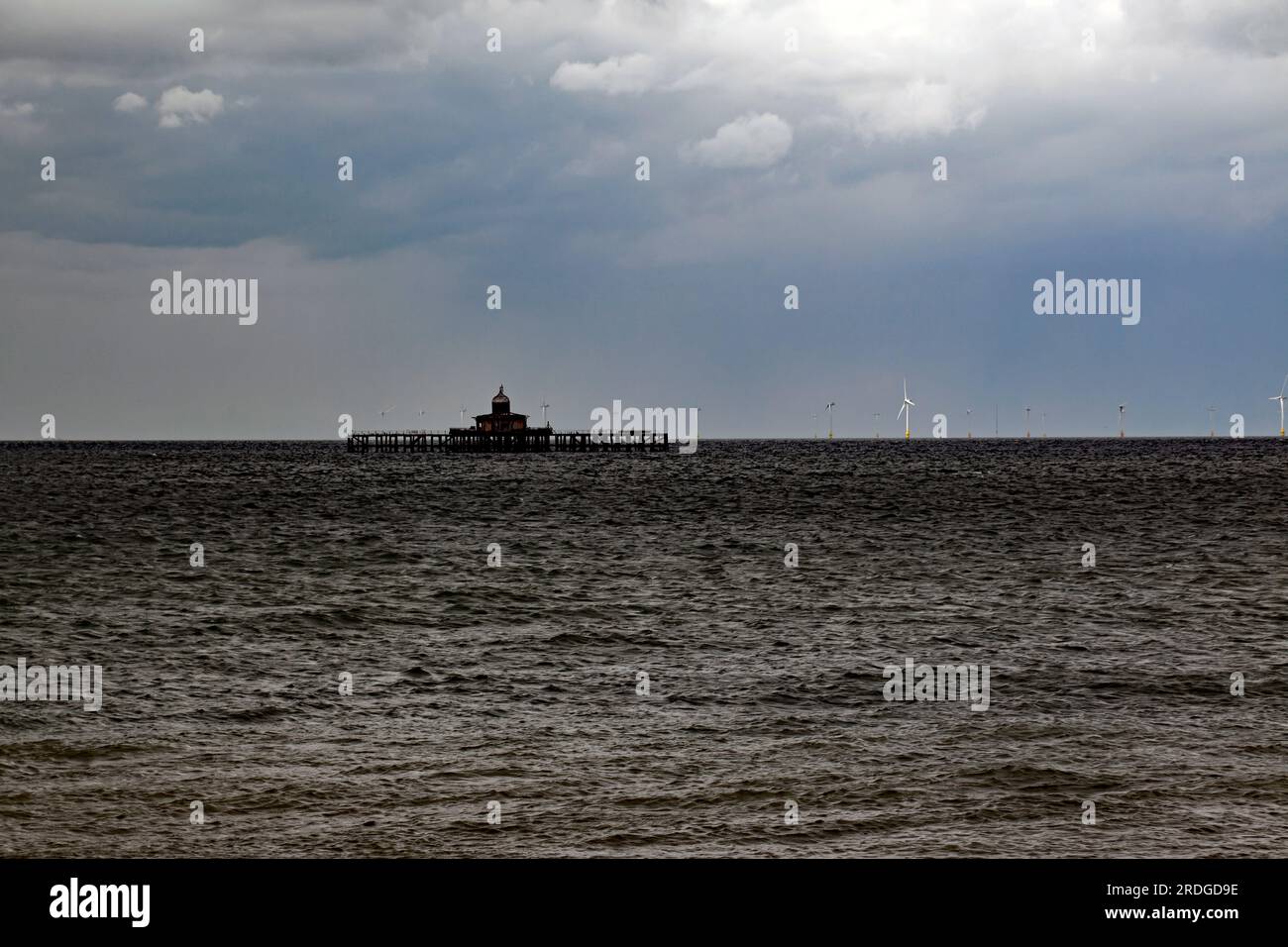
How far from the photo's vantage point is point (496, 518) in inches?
2692

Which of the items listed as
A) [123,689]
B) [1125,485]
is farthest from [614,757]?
[1125,485]

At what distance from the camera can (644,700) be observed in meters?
20.3

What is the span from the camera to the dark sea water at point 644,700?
13.7m

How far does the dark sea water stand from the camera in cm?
1372
